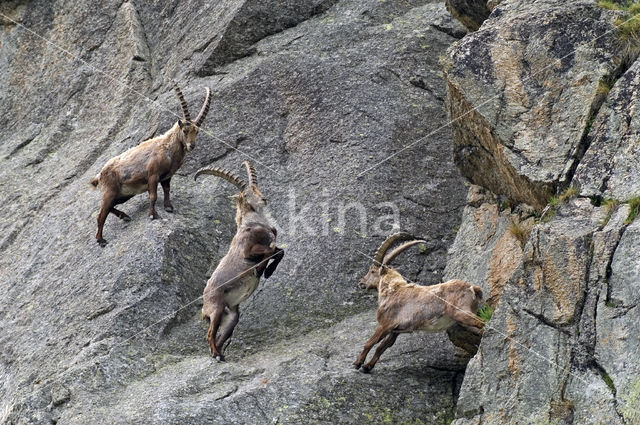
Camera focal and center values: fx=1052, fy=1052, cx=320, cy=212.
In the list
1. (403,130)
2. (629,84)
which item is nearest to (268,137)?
(403,130)

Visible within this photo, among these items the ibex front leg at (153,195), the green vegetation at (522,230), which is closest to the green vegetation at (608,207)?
the green vegetation at (522,230)

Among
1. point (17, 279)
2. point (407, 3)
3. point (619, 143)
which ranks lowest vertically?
point (17, 279)

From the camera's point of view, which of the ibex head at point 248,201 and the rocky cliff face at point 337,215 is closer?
the rocky cliff face at point 337,215

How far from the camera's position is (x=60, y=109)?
22.0m

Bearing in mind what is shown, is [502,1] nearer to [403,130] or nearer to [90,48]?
[403,130]

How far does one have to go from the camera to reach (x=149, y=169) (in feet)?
55.2

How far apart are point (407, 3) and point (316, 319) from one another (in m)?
8.65

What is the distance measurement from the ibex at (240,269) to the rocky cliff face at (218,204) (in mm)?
508

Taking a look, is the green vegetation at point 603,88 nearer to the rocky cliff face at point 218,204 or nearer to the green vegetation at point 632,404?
the rocky cliff face at point 218,204

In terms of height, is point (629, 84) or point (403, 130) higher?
point (629, 84)

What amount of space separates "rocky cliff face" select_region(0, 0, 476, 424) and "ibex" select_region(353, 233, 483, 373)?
0.46m

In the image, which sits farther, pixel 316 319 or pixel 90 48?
pixel 90 48

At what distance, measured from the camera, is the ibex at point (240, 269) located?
14641 millimetres

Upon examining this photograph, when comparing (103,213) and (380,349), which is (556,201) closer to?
(380,349)
